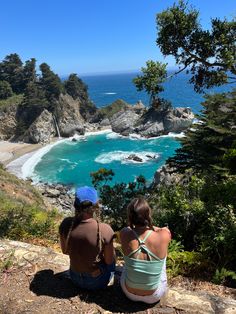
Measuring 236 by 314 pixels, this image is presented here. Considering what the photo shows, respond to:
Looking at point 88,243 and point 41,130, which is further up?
point 88,243

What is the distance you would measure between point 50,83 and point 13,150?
2274cm

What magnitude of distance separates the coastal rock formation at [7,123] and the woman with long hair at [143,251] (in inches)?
2907

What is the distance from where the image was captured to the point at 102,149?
210 feet

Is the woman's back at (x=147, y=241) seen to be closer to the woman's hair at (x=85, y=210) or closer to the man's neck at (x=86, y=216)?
the woman's hair at (x=85, y=210)

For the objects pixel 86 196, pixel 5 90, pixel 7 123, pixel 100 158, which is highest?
pixel 86 196

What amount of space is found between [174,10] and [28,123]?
68079 millimetres

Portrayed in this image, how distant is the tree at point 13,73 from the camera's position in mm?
87250

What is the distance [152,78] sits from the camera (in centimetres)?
1145

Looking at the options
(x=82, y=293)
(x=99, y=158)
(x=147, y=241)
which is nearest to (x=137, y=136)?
(x=99, y=158)

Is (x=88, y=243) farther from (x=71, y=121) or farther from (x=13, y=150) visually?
(x=71, y=121)

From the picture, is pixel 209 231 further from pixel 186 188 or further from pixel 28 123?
pixel 28 123

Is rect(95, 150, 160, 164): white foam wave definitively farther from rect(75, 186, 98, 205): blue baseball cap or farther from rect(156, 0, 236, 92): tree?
rect(75, 186, 98, 205): blue baseball cap

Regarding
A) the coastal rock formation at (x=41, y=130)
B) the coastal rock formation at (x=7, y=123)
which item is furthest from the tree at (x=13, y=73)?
the coastal rock formation at (x=41, y=130)

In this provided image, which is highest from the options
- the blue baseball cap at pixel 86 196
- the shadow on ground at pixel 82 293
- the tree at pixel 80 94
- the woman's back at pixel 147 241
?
the blue baseball cap at pixel 86 196
